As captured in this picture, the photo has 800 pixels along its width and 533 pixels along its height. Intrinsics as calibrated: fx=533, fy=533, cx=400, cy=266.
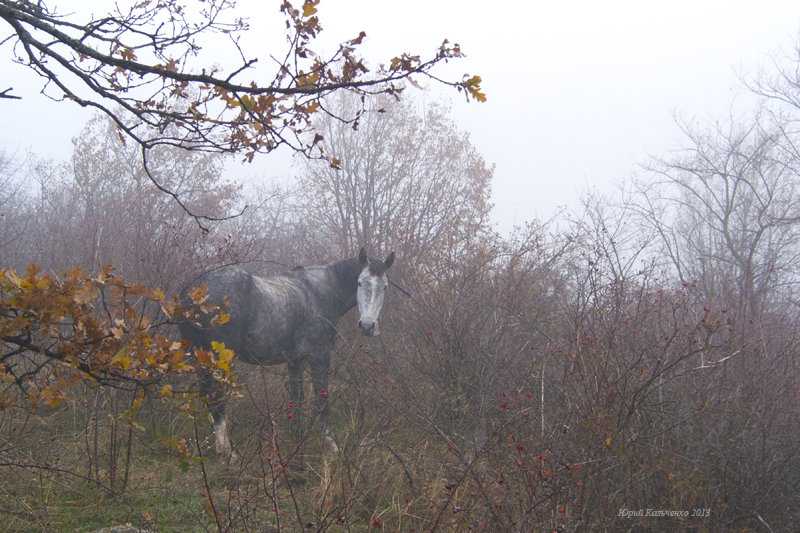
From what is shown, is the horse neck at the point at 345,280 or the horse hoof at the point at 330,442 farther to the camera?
the horse neck at the point at 345,280

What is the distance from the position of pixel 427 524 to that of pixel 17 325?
8.46 feet

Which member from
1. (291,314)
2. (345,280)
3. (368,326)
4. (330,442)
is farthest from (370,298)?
(330,442)

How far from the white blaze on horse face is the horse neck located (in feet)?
0.67

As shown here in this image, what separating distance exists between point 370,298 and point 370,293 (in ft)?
0.20

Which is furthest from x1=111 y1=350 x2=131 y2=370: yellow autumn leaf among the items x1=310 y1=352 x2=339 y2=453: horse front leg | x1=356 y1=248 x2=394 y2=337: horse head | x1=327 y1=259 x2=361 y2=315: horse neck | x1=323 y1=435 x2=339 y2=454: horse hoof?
x1=327 y1=259 x2=361 y2=315: horse neck

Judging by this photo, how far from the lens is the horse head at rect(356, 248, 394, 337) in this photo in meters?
5.88

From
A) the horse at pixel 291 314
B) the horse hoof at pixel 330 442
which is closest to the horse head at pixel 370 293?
the horse at pixel 291 314

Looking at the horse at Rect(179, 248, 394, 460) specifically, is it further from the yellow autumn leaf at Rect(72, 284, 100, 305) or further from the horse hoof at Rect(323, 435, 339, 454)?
the yellow autumn leaf at Rect(72, 284, 100, 305)

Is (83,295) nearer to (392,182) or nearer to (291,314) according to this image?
(291,314)

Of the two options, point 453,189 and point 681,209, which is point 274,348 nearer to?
point 453,189

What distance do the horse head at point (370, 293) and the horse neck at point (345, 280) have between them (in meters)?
0.14

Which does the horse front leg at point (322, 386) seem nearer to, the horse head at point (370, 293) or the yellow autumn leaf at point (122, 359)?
the horse head at point (370, 293)

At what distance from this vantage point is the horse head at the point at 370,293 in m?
5.88

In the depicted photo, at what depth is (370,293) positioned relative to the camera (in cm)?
609
